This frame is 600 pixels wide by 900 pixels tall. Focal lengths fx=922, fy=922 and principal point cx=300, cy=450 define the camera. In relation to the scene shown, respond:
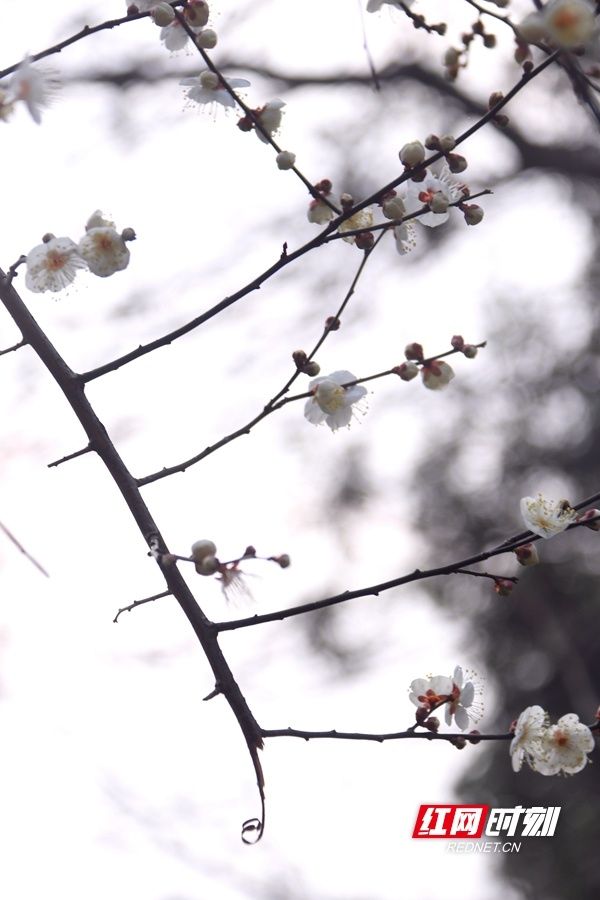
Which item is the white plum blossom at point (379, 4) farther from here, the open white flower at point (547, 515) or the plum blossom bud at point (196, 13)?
the open white flower at point (547, 515)

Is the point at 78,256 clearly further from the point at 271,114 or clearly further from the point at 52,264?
the point at 271,114

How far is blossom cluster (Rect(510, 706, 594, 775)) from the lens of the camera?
1375 mm

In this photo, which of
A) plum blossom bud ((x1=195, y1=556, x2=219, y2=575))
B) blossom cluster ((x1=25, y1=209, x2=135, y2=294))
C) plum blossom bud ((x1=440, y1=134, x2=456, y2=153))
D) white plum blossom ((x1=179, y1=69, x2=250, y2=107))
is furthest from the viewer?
white plum blossom ((x1=179, y1=69, x2=250, y2=107))

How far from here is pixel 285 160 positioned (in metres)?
1.20

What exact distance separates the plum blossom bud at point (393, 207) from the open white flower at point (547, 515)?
0.45m

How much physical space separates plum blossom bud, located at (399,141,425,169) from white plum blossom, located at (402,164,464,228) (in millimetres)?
93

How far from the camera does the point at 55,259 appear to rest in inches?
50.4

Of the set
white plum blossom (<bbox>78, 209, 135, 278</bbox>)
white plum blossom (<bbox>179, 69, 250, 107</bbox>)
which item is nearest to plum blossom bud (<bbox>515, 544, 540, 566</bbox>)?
white plum blossom (<bbox>78, 209, 135, 278</bbox>)

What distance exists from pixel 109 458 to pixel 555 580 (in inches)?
214

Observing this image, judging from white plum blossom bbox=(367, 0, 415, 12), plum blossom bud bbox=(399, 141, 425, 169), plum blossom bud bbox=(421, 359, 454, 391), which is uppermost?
white plum blossom bbox=(367, 0, 415, 12)

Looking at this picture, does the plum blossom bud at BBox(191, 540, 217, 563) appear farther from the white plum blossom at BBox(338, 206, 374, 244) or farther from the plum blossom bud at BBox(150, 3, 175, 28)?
the plum blossom bud at BBox(150, 3, 175, 28)

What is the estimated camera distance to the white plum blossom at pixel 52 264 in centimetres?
126

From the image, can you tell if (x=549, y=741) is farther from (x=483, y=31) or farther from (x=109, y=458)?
(x=483, y=31)

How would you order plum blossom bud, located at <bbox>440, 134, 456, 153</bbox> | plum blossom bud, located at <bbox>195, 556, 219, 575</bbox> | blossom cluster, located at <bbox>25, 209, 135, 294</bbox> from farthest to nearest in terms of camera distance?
blossom cluster, located at <bbox>25, 209, 135, 294</bbox>, plum blossom bud, located at <bbox>440, 134, 456, 153</bbox>, plum blossom bud, located at <bbox>195, 556, 219, 575</bbox>
